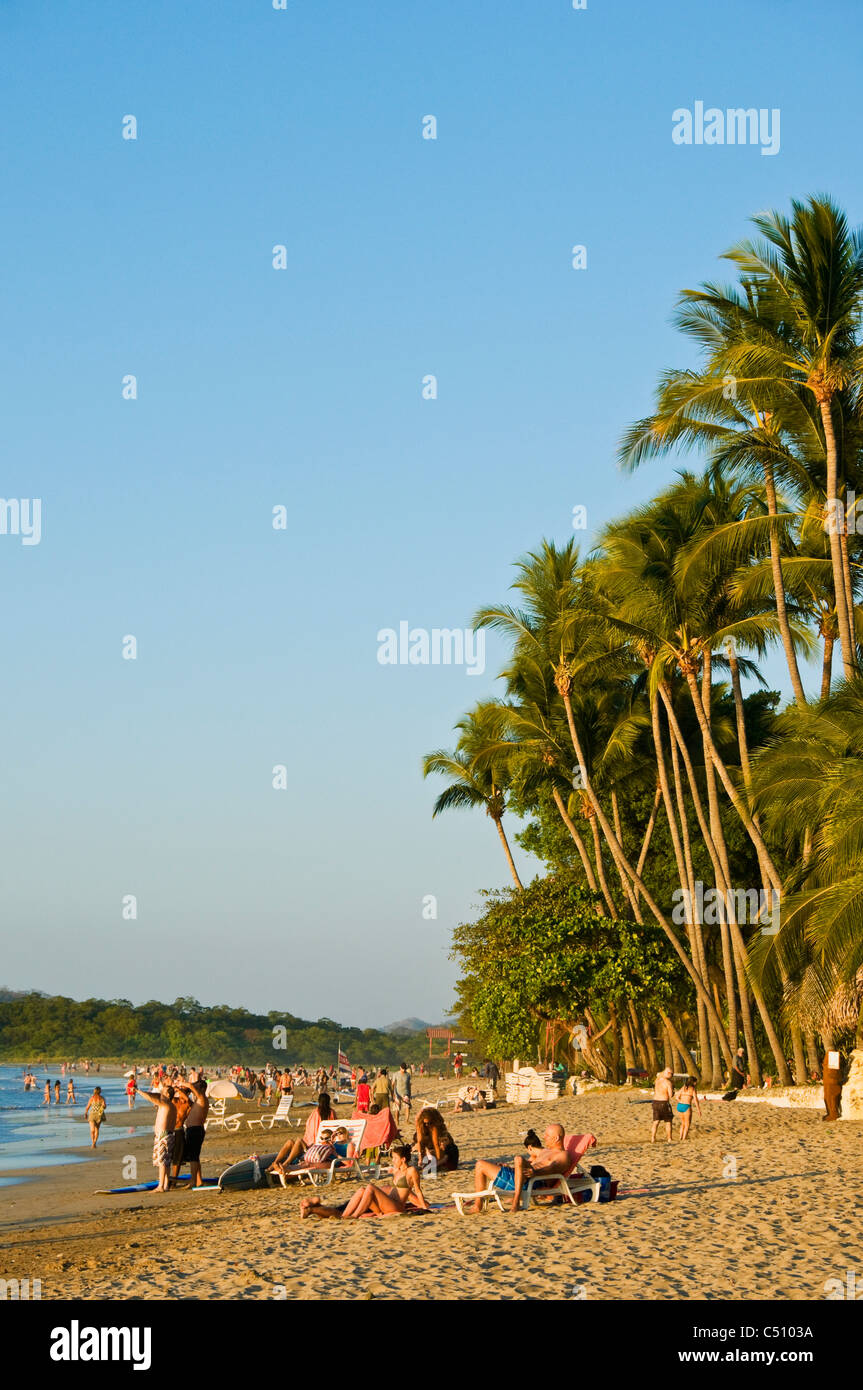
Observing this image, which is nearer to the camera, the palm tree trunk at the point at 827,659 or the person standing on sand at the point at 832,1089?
the person standing on sand at the point at 832,1089

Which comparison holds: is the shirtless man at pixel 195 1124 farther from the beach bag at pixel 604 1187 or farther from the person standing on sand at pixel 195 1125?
the beach bag at pixel 604 1187

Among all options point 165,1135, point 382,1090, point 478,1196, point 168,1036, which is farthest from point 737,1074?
point 168,1036

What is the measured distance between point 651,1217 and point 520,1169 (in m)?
1.28

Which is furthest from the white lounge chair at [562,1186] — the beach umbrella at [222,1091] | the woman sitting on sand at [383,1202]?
the beach umbrella at [222,1091]

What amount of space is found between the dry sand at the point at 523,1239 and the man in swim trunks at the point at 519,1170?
24 cm

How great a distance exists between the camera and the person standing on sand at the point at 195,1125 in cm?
1590

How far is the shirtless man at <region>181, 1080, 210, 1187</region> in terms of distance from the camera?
15.9 metres

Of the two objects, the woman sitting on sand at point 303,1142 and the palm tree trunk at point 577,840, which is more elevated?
the palm tree trunk at point 577,840

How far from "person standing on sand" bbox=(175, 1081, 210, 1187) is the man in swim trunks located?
230 inches

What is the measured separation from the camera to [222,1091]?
3094 centimetres

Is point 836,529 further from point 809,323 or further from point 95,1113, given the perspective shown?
point 95,1113

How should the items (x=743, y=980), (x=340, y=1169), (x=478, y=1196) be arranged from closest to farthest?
(x=478, y=1196), (x=340, y=1169), (x=743, y=980)

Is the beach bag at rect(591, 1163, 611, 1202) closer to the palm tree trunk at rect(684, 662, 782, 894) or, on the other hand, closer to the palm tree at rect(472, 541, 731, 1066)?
the palm tree trunk at rect(684, 662, 782, 894)

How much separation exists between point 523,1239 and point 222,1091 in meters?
23.3
